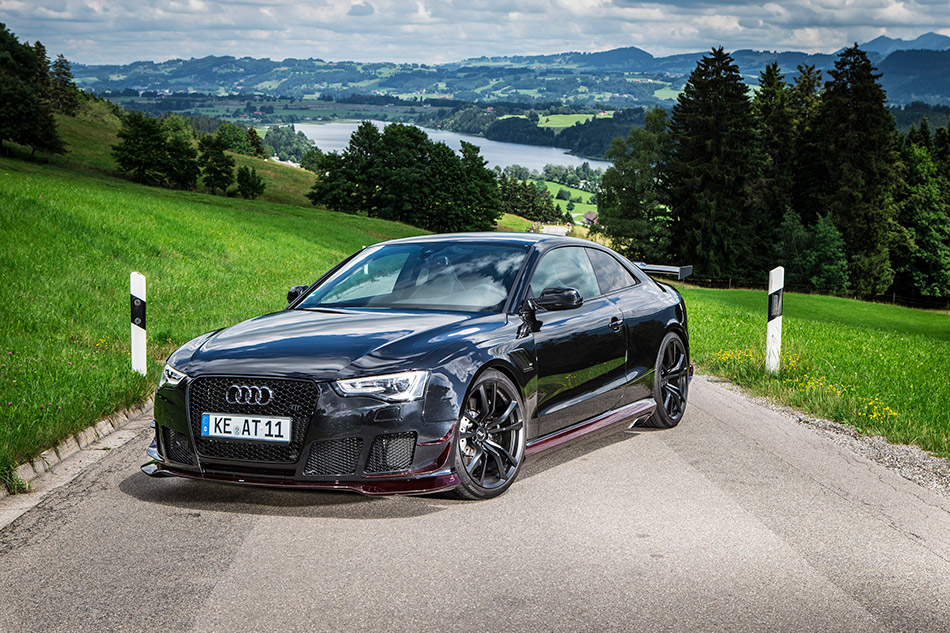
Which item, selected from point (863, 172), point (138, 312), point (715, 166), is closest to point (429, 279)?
point (138, 312)

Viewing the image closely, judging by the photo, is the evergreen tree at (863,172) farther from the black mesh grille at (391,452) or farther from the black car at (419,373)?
the black mesh grille at (391,452)

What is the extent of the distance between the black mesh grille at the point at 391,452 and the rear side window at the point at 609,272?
2.82m

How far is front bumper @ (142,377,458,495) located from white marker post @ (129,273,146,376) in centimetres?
448

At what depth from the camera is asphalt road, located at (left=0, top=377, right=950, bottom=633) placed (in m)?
3.93

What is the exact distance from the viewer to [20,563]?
456cm

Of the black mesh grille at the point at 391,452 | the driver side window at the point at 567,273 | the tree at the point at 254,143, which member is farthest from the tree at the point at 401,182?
the black mesh grille at the point at 391,452

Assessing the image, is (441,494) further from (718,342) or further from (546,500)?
(718,342)

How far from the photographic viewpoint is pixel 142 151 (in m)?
72.9

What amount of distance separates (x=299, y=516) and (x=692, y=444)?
3462 millimetres

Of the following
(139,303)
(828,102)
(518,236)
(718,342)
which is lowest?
(718,342)

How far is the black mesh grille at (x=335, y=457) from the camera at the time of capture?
511 cm

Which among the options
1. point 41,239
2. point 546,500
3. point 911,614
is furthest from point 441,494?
point 41,239

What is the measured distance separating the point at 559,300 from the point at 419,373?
138 centimetres

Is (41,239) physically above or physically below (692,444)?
above
